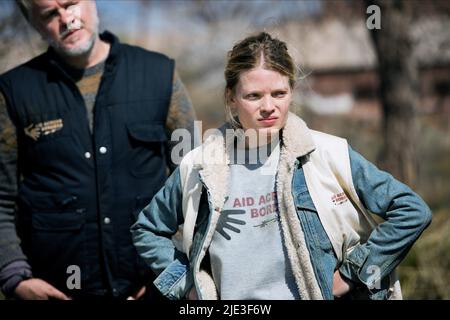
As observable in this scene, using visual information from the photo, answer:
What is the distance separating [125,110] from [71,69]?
30 centimetres

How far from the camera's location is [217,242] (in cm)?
235

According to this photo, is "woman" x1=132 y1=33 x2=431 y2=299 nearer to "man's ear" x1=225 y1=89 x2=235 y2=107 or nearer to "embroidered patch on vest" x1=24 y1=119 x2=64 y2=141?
"man's ear" x1=225 y1=89 x2=235 y2=107

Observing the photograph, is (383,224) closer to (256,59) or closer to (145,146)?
(256,59)

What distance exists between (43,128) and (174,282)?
2.98 feet

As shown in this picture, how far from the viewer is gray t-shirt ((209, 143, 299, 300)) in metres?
2.31

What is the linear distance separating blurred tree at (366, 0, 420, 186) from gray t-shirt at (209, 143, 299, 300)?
13.5ft

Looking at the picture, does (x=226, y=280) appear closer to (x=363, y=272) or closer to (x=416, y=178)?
(x=363, y=272)

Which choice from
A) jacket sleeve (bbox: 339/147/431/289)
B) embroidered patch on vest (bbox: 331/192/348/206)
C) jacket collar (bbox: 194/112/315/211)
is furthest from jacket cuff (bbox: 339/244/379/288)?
jacket collar (bbox: 194/112/315/211)

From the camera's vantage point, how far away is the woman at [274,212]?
230cm

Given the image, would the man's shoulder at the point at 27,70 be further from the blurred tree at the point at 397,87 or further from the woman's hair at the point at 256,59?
the blurred tree at the point at 397,87

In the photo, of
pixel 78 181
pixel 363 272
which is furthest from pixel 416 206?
pixel 78 181

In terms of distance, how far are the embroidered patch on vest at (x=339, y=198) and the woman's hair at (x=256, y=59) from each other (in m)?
0.42

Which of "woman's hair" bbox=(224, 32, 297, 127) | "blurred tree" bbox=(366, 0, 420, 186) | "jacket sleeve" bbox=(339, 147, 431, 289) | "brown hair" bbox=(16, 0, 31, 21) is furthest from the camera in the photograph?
"blurred tree" bbox=(366, 0, 420, 186)

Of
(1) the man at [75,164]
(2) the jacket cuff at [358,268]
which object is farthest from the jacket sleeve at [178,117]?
(2) the jacket cuff at [358,268]
